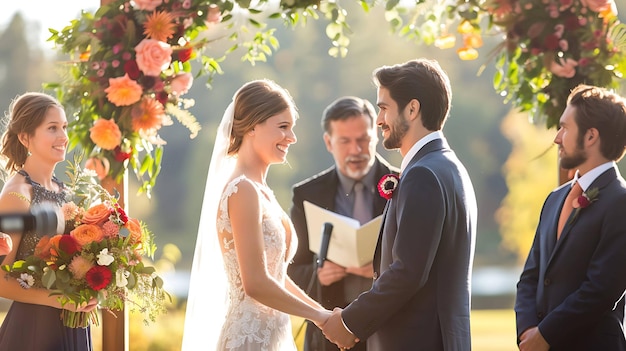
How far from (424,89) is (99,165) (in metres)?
1.79

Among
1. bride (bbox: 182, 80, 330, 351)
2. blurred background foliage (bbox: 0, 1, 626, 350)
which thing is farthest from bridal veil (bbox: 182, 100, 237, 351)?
blurred background foliage (bbox: 0, 1, 626, 350)

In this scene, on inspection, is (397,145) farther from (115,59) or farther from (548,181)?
(548,181)

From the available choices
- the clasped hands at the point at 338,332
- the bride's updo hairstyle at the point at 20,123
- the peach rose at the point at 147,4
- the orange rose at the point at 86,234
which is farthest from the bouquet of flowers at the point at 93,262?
the peach rose at the point at 147,4

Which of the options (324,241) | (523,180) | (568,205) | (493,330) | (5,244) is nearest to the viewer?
(5,244)

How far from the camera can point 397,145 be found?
3.62 m

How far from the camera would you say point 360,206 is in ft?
16.0

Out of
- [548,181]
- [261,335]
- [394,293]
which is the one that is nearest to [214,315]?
[261,335]

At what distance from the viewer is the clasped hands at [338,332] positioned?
367 centimetres

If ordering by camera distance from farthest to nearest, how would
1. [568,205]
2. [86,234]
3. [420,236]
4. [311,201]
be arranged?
[311,201]
[568,205]
[86,234]
[420,236]

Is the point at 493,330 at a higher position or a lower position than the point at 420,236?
higher

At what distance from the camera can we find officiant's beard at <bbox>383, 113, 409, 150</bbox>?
141 inches

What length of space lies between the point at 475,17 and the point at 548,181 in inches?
597

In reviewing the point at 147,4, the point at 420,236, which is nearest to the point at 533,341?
the point at 420,236

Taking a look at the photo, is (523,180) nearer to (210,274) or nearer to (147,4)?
(147,4)
